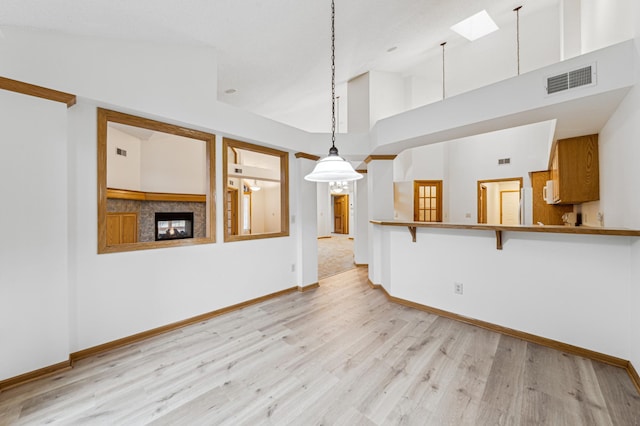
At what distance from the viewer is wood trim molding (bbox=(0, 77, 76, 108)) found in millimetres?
1912

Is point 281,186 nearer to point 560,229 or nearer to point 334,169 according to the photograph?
point 334,169

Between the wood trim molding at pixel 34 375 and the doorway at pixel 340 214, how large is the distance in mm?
12940

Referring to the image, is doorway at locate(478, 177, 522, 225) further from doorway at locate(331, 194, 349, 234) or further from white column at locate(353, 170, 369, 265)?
doorway at locate(331, 194, 349, 234)

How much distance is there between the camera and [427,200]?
696cm

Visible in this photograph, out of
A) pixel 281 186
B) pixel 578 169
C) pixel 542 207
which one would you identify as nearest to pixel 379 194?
pixel 281 186

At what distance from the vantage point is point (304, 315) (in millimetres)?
3285

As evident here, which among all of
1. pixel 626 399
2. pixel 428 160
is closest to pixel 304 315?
pixel 626 399

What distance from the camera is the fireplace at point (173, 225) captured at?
5.80 metres

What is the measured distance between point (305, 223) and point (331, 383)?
2.65 metres

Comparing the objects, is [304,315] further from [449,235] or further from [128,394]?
[449,235]

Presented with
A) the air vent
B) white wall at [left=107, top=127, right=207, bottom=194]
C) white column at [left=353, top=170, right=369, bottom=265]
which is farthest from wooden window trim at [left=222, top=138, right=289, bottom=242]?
the air vent

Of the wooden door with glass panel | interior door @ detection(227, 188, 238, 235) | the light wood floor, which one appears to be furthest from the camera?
interior door @ detection(227, 188, 238, 235)

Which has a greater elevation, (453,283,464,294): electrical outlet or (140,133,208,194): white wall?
(140,133,208,194): white wall

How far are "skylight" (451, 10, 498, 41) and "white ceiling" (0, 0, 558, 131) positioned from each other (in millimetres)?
83
